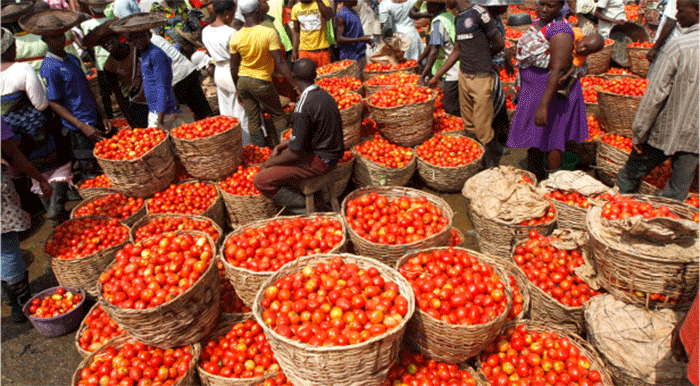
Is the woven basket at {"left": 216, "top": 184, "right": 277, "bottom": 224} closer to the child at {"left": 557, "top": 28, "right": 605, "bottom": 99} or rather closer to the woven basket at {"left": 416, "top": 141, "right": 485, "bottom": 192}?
the woven basket at {"left": 416, "top": 141, "right": 485, "bottom": 192}

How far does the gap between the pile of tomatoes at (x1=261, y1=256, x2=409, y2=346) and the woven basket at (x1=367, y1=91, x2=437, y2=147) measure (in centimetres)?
356

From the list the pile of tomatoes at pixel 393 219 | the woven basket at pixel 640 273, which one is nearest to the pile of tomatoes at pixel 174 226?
the pile of tomatoes at pixel 393 219

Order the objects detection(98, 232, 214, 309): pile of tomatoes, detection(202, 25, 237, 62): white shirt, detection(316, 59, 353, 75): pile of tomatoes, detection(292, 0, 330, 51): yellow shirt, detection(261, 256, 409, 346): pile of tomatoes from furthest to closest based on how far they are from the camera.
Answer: detection(292, 0, 330, 51): yellow shirt → detection(316, 59, 353, 75): pile of tomatoes → detection(202, 25, 237, 62): white shirt → detection(98, 232, 214, 309): pile of tomatoes → detection(261, 256, 409, 346): pile of tomatoes

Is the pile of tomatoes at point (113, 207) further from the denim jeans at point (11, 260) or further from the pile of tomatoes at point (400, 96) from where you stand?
the pile of tomatoes at point (400, 96)

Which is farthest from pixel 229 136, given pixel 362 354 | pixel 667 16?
pixel 667 16

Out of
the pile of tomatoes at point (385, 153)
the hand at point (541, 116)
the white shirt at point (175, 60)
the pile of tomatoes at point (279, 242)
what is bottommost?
the pile of tomatoes at point (385, 153)

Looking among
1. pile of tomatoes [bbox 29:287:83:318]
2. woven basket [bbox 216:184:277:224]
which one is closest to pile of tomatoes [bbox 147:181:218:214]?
woven basket [bbox 216:184:277:224]

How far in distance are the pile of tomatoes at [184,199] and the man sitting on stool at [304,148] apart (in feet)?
2.94

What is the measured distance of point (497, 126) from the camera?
685 centimetres

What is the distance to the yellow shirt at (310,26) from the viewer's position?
8.57 m

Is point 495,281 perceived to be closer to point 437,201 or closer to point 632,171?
Answer: point 437,201

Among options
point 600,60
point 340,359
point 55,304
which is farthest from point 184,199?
point 600,60

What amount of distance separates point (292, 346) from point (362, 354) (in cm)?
45

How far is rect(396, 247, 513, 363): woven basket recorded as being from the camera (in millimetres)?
2902
